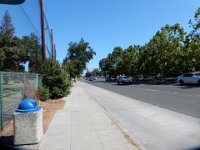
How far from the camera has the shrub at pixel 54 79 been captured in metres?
21.8

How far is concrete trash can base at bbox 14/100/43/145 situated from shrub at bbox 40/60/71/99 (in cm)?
1477

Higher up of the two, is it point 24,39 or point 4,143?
point 24,39

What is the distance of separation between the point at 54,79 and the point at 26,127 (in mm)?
15015

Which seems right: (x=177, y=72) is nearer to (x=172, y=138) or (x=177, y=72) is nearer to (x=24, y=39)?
(x=24, y=39)

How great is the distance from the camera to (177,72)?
51.1 m

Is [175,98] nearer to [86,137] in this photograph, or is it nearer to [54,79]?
[54,79]

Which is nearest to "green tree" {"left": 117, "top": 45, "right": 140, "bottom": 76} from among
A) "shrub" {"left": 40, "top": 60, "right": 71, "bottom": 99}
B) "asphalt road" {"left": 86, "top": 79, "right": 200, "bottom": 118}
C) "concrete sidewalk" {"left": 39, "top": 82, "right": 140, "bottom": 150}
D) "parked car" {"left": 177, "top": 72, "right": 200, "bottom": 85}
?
"parked car" {"left": 177, "top": 72, "right": 200, "bottom": 85}

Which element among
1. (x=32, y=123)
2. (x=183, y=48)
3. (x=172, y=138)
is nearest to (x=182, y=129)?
(x=172, y=138)

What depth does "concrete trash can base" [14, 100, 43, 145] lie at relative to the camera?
22.3 ft

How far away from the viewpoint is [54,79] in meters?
21.8

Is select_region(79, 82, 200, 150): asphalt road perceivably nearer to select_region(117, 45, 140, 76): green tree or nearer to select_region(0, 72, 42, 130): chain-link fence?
select_region(0, 72, 42, 130): chain-link fence

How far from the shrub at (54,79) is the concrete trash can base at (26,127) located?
14.8 m

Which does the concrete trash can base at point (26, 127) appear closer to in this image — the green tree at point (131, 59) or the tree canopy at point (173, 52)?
the tree canopy at point (173, 52)

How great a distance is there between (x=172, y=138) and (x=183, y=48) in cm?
4360
